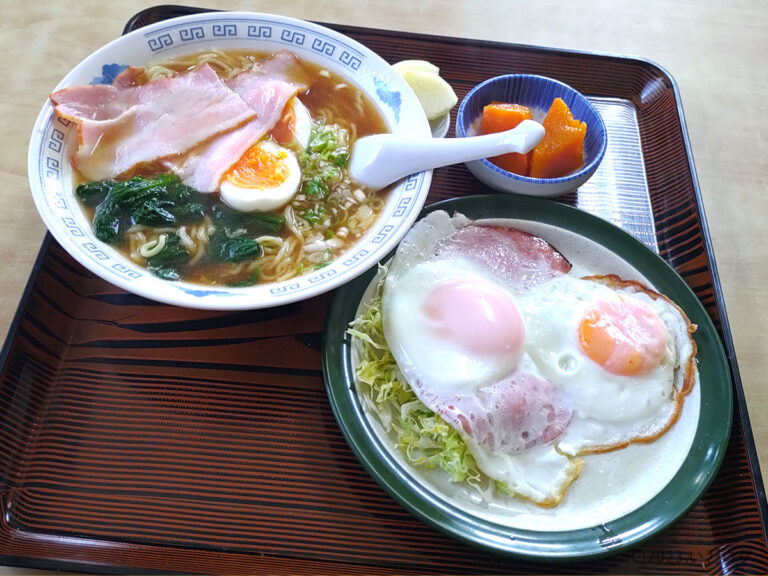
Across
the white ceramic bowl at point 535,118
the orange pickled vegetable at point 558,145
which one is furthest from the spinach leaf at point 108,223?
the orange pickled vegetable at point 558,145

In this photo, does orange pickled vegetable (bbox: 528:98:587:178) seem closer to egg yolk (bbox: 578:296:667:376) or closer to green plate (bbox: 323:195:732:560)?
green plate (bbox: 323:195:732:560)

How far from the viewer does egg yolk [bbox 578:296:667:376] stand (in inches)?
63.2

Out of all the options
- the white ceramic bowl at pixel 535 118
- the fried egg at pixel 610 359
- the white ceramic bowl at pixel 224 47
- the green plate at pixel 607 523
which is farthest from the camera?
the white ceramic bowl at pixel 535 118

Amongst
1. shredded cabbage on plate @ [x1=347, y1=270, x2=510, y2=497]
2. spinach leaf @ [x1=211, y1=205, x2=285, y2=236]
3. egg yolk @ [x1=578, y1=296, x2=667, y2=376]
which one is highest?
spinach leaf @ [x1=211, y1=205, x2=285, y2=236]

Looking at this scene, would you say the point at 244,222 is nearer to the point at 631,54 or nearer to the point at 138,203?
the point at 138,203

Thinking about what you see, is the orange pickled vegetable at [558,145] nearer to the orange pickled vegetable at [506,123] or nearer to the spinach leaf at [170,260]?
the orange pickled vegetable at [506,123]

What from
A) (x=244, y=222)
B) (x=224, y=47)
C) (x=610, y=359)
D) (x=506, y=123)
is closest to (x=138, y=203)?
(x=244, y=222)

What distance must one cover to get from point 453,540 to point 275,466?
0.50m

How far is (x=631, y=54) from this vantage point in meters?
2.65

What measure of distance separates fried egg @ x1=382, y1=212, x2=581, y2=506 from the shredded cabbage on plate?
0.09 feet

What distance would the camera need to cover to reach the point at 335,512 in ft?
4.67

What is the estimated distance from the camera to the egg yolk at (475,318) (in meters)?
1.59

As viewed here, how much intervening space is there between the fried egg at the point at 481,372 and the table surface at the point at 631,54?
769 mm

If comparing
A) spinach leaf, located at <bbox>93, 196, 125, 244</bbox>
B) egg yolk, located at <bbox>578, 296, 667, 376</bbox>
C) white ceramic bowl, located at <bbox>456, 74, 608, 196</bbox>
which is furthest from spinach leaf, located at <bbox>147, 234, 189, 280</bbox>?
egg yolk, located at <bbox>578, 296, 667, 376</bbox>
